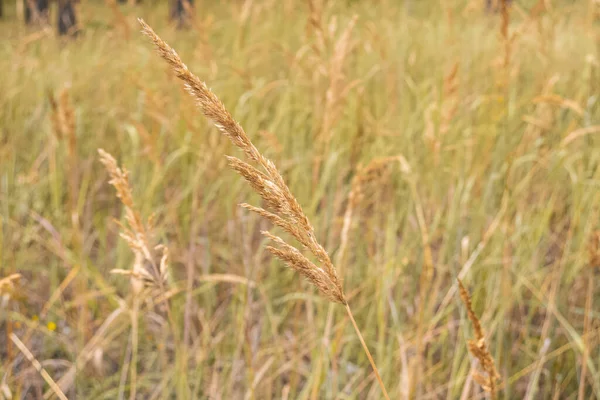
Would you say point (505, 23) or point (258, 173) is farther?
point (505, 23)

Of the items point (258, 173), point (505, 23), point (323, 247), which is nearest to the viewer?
point (258, 173)

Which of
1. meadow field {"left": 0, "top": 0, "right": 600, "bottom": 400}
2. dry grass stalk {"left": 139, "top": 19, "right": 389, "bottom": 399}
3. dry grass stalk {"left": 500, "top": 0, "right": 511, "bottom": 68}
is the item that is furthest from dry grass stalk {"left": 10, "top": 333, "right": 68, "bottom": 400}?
dry grass stalk {"left": 500, "top": 0, "right": 511, "bottom": 68}

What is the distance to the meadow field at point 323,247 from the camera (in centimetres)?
127

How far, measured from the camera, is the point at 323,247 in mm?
833

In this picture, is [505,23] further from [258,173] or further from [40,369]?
[40,369]

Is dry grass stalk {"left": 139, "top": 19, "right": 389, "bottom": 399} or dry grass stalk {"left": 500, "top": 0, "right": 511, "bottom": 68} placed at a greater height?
dry grass stalk {"left": 500, "top": 0, "right": 511, "bottom": 68}

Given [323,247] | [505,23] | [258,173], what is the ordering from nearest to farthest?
[258,173], [323,247], [505,23]

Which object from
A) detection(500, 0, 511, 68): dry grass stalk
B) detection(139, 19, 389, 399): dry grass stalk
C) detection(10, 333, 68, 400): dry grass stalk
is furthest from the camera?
detection(500, 0, 511, 68): dry grass stalk

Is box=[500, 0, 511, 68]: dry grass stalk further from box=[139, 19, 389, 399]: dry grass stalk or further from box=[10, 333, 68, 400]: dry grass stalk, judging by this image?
box=[10, 333, 68, 400]: dry grass stalk

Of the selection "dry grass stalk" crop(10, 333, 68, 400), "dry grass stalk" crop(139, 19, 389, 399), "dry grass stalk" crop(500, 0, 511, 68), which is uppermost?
"dry grass stalk" crop(500, 0, 511, 68)

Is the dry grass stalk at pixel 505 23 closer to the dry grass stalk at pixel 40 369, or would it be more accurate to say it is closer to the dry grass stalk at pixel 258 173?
the dry grass stalk at pixel 258 173

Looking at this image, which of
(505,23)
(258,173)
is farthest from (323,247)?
(505,23)

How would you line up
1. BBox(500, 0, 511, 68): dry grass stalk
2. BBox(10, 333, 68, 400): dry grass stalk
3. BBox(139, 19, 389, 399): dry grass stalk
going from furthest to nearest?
1. BBox(500, 0, 511, 68): dry grass stalk
2. BBox(10, 333, 68, 400): dry grass stalk
3. BBox(139, 19, 389, 399): dry grass stalk

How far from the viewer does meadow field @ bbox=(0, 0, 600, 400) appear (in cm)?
127
